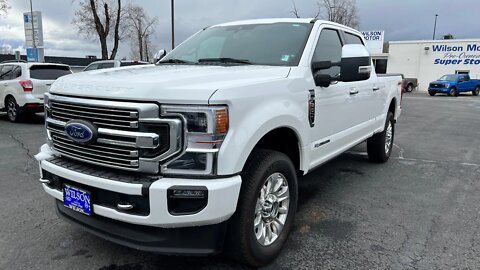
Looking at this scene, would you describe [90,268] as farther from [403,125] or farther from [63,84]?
[403,125]

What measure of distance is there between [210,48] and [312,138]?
1.51 m

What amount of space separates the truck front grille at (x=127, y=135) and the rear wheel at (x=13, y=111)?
881 centimetres

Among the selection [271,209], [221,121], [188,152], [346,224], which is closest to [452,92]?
[346,224]

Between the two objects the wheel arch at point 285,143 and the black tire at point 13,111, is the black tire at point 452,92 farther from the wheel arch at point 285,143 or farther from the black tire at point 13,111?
the wheel arch at point 285,143

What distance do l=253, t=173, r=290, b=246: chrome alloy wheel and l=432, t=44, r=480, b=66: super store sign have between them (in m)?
37.4

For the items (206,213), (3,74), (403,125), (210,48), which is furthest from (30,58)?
(206,213)

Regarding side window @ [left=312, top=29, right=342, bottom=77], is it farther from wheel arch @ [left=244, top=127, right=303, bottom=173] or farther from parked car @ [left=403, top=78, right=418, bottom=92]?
parked car @ [left=403, top=78, right=418, bottom=92]

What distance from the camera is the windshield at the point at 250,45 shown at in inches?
146

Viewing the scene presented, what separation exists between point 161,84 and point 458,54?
38751 mm

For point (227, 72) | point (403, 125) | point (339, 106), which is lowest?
point (403, 125)

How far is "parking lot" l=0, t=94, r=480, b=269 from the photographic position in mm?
3086

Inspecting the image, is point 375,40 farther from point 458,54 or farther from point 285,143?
point 285,143

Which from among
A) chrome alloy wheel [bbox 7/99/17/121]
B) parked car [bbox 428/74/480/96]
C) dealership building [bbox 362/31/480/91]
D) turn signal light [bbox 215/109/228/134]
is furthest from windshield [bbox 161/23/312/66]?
dealership building [bbox 362/31/480/91]

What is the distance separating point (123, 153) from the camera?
2.51 metres
